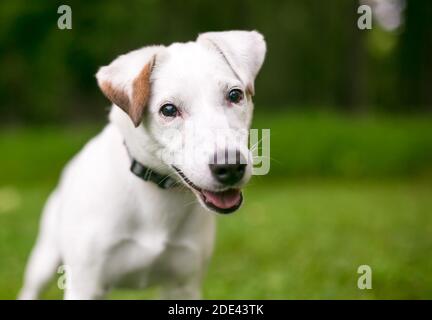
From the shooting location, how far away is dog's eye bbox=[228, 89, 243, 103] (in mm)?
3448

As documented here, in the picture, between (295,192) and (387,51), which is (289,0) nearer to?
(387,51)

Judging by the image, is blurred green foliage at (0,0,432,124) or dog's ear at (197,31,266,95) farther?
blurred green foliage at (0,0,432,124)

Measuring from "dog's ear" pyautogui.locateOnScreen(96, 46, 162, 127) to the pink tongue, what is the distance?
51 cm

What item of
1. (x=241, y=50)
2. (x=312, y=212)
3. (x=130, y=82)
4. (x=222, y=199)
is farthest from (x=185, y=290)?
(x=312, y=212)

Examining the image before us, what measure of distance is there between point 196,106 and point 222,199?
454 millimetres

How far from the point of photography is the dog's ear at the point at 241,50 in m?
3.59

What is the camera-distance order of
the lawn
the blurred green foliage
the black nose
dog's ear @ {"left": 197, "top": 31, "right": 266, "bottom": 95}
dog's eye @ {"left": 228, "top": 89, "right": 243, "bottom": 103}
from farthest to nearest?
the blurred green foliage, the lawn, dog's ear @ {"left": 197, "top": 31, "right": 266, "bottom": 95}, dog's eye @ {"left": 228, "top": 89, "right": 243, "bottom": 103}, the black nose

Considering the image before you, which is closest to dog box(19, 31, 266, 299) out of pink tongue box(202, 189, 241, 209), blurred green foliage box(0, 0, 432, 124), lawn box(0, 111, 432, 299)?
pink tongue box(202, 189, 241, 209)

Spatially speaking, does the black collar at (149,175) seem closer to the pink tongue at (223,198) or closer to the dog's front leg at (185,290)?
the pink tongue at (223,198)

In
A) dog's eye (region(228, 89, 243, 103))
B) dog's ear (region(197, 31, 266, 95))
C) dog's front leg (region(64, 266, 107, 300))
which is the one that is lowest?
dog's front leg (region(64, 266, 107, 300))

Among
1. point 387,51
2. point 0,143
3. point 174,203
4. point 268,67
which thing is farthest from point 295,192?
point 387,51

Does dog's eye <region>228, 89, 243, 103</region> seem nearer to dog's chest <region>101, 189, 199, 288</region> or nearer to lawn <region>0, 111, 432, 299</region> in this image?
dog's chest <region>101, 189, 199, 288</region>

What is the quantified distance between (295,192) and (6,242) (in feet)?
18.3

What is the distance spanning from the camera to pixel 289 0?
25891 millimetres
